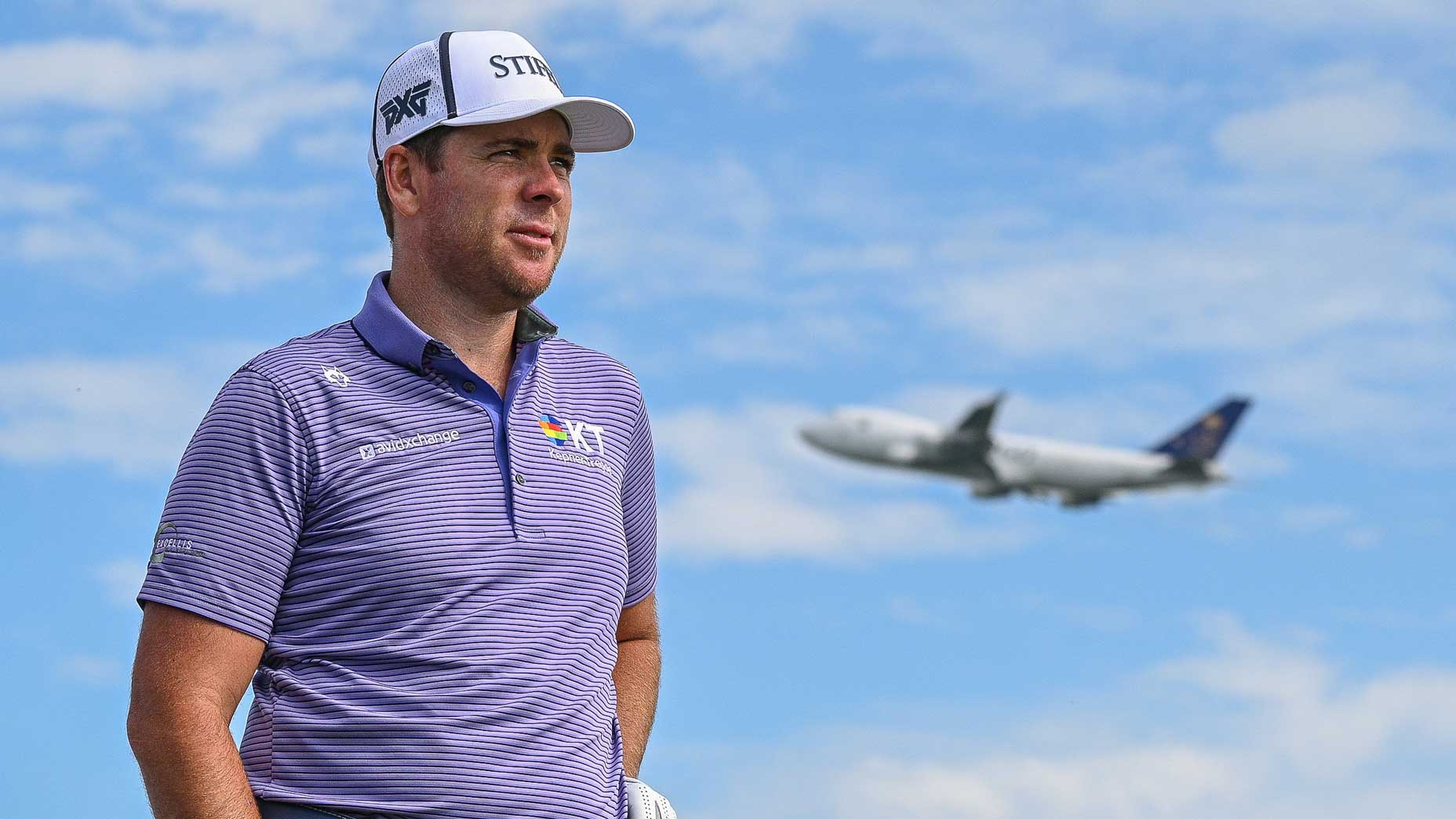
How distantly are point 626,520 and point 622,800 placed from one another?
598 millimetres

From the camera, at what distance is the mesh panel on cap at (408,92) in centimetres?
296

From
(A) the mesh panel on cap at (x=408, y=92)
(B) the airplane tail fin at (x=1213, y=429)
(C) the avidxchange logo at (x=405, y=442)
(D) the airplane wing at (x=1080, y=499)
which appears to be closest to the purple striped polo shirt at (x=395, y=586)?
(C) the avidxchange logo at (x=405, y=442)

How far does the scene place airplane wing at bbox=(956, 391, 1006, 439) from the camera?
189 feet

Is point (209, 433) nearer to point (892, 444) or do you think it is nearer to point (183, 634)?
point (183, 634)

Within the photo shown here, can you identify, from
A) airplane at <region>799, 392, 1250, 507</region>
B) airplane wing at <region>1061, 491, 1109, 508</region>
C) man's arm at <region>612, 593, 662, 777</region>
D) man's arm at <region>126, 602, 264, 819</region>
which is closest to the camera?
man's arm at <region>126, 602, 264, 819</region>

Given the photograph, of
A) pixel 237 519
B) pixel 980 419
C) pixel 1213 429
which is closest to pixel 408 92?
pixel 237 519

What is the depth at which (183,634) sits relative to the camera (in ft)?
8.67

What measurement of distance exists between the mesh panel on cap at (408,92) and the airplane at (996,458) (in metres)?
52.0

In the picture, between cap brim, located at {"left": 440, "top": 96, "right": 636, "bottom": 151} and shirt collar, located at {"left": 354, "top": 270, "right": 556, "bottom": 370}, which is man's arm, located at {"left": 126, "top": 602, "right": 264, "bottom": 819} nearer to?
shirt collar, located at {"left": 354, "top": 270, "right": 556, "bottom": 370}

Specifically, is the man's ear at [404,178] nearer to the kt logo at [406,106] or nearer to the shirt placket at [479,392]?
the kt logo at [406,106]

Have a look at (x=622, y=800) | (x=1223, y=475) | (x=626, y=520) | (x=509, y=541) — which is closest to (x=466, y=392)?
(x=509, y=541)

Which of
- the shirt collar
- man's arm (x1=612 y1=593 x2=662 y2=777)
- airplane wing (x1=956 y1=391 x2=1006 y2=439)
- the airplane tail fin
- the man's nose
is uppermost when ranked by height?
the airplane tail fin

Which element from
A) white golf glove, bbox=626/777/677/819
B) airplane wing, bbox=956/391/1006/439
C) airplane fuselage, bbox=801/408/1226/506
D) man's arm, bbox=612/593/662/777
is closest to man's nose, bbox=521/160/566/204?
man's arm, bbox=612/593/662/777

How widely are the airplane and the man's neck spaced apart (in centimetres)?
5204
